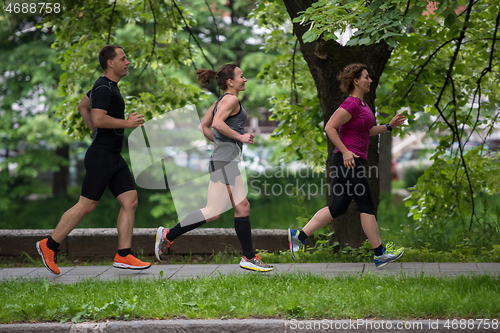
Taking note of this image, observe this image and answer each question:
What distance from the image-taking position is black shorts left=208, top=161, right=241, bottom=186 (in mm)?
4965

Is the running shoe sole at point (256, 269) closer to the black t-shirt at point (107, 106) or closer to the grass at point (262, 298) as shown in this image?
the grass at point (262, 298)

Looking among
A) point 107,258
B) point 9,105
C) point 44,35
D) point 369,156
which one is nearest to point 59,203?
point 9,105

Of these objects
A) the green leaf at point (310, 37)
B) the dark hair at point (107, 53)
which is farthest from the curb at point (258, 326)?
the dark hair at point (107, 53)

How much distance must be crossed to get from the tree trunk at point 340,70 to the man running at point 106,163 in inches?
87.2

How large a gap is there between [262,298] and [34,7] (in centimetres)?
830

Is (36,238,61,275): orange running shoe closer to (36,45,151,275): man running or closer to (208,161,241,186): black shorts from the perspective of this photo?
(36,45,151,275): man running

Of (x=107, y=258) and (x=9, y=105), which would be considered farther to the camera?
(x=9, y=105)

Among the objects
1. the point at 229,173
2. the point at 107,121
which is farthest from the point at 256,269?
the point at 107,121

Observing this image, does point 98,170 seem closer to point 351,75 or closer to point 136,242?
point 136,242

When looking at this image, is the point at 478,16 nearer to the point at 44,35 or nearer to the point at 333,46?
the point at 333,46

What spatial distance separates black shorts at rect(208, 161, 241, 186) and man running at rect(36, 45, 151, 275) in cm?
84

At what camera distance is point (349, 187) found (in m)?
5.13

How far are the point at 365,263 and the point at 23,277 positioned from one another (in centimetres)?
353

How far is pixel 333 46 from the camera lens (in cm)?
595
